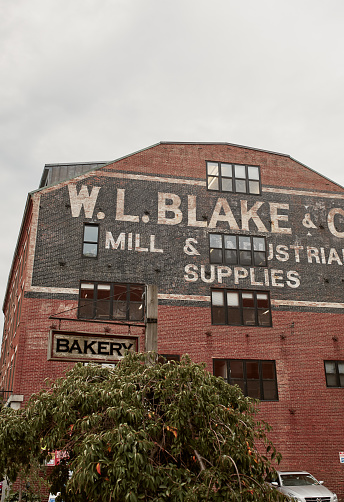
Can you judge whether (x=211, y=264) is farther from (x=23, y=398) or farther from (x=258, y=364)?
(x=23, y=398)

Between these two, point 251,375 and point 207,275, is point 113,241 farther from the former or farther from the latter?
point 251,375

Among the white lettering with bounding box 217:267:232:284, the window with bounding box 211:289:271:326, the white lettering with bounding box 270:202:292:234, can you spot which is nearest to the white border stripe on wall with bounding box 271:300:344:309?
the window with bounding box 211:289:271:326

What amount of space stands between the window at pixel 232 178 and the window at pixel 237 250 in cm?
300

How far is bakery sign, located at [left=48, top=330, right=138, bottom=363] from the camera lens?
40.1ft

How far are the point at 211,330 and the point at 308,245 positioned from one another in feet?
26.1

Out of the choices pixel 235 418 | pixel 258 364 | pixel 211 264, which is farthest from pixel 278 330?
pixel 235 418

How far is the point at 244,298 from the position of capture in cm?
2773

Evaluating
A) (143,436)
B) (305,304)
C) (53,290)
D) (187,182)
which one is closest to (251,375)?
(305,304)

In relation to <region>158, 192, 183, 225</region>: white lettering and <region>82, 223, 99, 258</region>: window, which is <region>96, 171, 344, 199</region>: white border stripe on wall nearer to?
<region>158, 192, 183, 225</region>: white lettering

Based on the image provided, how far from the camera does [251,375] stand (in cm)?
2638

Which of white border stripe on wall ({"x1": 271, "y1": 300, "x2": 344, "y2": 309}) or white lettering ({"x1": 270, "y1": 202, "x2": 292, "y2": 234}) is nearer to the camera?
white border stripe on wall ({"x1": 271, "y1": 300, "x2": 344, "y2": 309})

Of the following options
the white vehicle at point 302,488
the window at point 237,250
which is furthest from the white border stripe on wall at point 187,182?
the white vehicle at point 302,488

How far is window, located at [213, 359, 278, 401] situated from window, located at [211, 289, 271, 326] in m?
2.07

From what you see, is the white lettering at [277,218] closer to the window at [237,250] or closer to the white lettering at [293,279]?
the window at [237,250]
